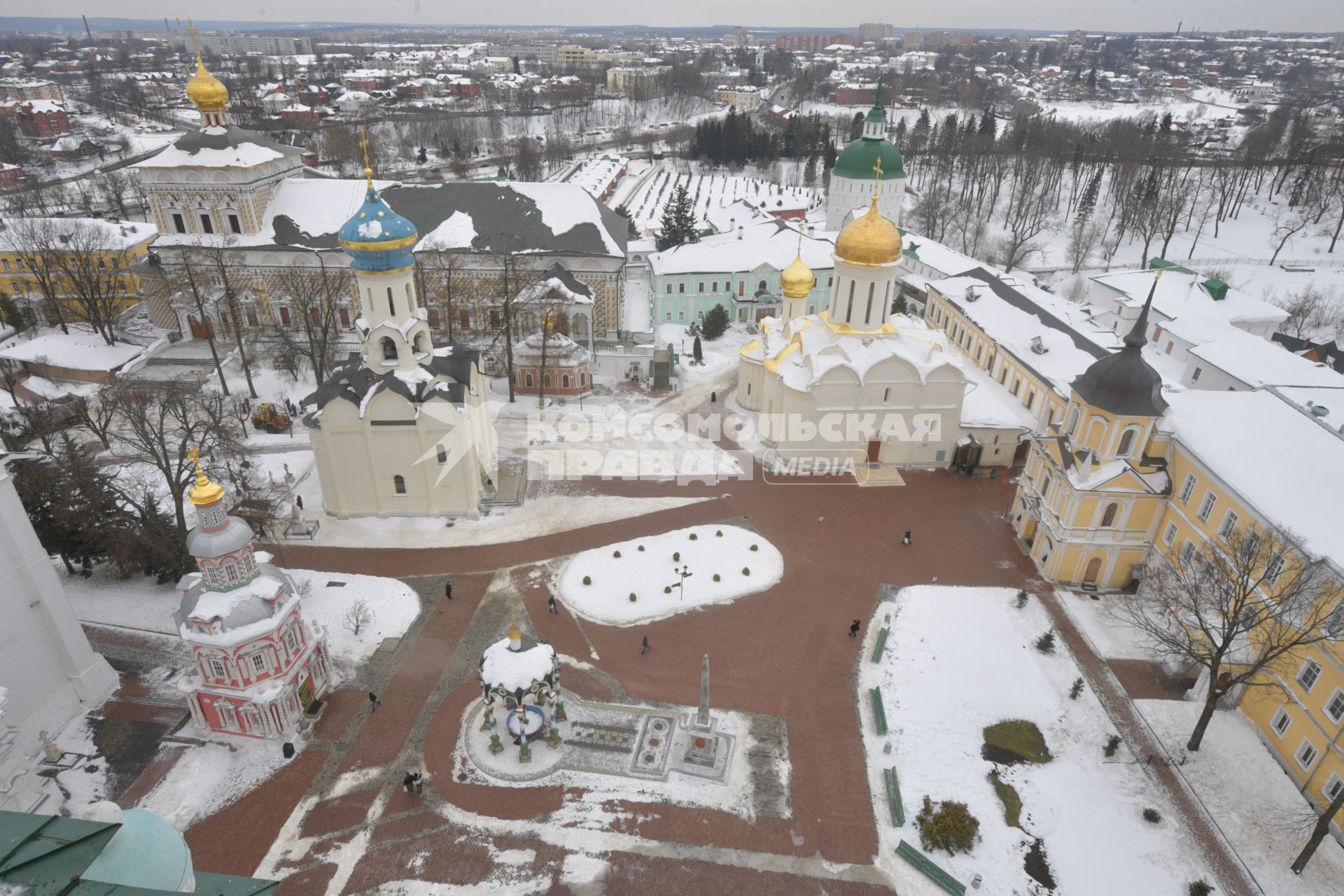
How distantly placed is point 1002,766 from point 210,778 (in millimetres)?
17625

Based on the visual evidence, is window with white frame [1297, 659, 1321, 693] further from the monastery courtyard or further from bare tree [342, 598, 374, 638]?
bare tree [342, 598, 374, 638]

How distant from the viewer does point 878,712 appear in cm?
1769

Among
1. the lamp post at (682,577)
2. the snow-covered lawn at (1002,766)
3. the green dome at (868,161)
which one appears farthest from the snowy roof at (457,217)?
the snow-covered lawn at (1002,766)

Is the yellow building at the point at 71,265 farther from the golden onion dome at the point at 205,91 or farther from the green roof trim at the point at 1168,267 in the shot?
the green roof trim at the point at 1168,267

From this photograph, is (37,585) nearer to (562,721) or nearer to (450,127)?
(562,721)

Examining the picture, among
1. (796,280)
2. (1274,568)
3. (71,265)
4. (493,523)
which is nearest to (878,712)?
(1274,568)

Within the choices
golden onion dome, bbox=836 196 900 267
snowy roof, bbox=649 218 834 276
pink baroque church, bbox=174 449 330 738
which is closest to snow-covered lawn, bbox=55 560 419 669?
pink baroque church, bbox=174 449 330 738

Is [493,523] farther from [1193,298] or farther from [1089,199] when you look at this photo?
[1089,199]

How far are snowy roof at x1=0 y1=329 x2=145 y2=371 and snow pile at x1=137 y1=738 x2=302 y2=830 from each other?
2715 centimetres

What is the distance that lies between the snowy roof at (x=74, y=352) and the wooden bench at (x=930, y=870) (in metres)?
39.4

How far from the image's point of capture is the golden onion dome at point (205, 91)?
115ft

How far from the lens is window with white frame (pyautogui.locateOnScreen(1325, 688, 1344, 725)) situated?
15086 millimetres

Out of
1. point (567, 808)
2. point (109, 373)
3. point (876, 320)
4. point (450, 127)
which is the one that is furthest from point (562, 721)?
point (450, 127)

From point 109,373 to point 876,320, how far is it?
116ft
